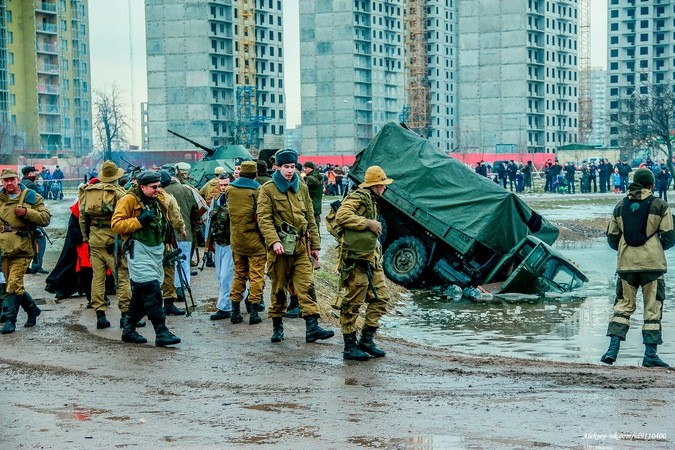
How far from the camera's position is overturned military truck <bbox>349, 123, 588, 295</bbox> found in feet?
67.8

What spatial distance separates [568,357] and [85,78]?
12287 cm

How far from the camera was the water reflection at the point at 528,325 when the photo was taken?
14023 millimetres

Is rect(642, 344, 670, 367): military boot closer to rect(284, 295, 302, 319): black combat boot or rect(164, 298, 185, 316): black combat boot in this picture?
rect(284, 295, 302, 319): black combat boot

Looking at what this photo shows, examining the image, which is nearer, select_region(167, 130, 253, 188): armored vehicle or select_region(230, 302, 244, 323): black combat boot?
select_region(230, 302, 244, 323): black combat boot

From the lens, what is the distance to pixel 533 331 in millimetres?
16109

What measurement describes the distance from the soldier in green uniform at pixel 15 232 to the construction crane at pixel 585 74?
153307mm

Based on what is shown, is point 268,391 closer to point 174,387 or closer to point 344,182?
point 174,387

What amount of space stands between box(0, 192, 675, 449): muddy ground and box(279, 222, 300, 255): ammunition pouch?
1.00 metres

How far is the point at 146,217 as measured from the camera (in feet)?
38.4

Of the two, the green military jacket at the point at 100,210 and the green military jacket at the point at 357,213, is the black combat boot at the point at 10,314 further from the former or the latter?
the green military jacket at the point at 357,213

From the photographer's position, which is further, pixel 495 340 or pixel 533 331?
pixel 533 331

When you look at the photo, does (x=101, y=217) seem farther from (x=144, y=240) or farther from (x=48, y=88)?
(x=48, y=88)

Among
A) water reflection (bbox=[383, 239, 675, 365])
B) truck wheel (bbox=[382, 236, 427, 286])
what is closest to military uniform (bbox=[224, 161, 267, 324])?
water reflection (bbox=[383, 239, 675, 365])

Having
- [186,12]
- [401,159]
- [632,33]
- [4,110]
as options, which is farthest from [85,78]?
[401,159]
